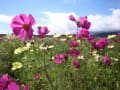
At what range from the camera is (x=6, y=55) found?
274 centimetres

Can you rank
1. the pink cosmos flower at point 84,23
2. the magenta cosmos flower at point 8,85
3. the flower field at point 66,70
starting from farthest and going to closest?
the pink cosmos flower at point 84,23, the flower field at point 66,70, the magenta cosmos flower at point 8,85

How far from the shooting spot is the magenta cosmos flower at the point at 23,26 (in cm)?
60

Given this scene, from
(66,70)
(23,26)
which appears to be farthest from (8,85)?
(66,70)

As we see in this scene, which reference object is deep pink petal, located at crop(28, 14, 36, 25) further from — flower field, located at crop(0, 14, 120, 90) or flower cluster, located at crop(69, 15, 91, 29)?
flower cluster, located at crop(69, 15, 91, 29)

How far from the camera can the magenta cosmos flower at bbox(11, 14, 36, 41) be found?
603mm

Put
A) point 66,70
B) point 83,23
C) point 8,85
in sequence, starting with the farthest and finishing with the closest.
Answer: point 66,70
point 83,23
point 8,85

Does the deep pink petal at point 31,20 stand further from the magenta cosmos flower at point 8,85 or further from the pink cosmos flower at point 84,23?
the pink cosmos flower at point 84,23

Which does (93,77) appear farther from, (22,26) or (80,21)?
(22,26)

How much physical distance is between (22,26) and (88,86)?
3.75 ft

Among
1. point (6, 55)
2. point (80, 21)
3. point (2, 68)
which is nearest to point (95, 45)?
point (80, 21)

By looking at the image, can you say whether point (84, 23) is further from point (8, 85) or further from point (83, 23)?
point (8, 85)

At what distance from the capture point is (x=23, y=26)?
638 millimetres

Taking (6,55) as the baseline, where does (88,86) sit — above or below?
below

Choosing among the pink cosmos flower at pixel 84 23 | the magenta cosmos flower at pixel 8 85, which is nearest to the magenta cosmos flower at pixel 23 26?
the magenta cosmos flower at pixel 8 85
